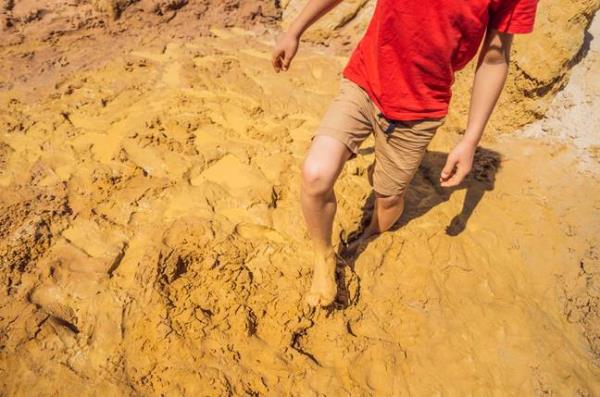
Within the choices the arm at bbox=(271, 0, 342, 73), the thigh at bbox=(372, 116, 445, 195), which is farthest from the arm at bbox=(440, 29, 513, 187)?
the arm at bbox=(271, 0, 342, 73)

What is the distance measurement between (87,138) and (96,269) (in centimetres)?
106

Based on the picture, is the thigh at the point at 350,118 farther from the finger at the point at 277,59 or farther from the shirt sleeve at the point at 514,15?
the shirt sleeve at the point at 514,15

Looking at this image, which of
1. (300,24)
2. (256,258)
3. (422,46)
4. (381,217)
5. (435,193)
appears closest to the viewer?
(422,46)

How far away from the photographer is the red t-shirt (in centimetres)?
149

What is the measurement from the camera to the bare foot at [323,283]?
1.86 meters

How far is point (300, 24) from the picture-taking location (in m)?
1.85

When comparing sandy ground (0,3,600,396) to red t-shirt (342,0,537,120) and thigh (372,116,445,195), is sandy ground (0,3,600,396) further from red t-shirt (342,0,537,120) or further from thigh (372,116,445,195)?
red t-shirt (342,0,537,120)

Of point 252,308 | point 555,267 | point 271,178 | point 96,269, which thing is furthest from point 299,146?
point 555,267

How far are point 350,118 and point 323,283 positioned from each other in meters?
0.72

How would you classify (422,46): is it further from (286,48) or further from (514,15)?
(286,48)

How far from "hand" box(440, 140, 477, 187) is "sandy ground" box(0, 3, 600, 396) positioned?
2.12 feet

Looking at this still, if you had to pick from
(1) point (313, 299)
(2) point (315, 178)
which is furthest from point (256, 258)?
(2) point (315, 178)

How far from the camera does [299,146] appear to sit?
108 inches

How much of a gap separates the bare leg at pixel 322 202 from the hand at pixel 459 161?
41cm
